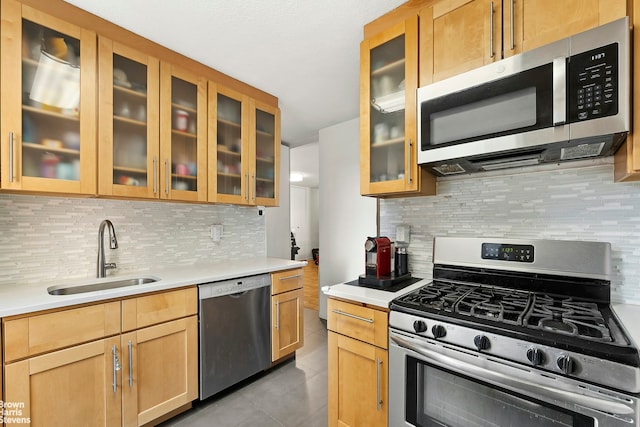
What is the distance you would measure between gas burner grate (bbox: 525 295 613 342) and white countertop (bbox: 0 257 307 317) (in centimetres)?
174

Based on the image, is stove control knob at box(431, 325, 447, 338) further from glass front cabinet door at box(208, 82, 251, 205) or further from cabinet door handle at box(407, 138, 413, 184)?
glass front cabinet door at box(208, 82, 251, 205)

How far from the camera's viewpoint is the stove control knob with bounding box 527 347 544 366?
2.98 ft

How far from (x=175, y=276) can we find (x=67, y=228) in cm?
75

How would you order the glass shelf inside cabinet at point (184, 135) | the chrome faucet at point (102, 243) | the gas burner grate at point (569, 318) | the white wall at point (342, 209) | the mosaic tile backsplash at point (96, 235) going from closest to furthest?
the gas burner grate at point (569, 318), the mosaic tile backsplash at point (96, 235), the chrome faucet at point (102, 243), the glass shelf inside cabinet at point (184, 135), the white wall at point (342, 209)

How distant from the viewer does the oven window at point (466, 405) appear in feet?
3.10

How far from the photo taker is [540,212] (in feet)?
4.80

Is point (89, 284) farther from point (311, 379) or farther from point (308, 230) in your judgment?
point (308, 230)

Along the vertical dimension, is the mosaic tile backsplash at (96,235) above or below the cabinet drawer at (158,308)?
above

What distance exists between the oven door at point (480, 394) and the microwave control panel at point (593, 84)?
970 millimetres

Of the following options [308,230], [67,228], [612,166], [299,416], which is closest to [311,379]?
[299,416]

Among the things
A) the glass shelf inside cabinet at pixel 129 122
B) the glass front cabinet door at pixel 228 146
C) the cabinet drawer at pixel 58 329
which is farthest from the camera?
the glass front cabinet door at pixel 228 146

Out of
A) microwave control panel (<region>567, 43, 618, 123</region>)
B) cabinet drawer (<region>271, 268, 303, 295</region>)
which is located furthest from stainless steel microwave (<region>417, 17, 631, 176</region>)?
cabinet drawer (<region>271, 268, 303, 295</region>)

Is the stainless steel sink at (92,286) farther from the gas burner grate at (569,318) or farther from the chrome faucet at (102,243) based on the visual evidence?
the gas burner grate at (569,318)

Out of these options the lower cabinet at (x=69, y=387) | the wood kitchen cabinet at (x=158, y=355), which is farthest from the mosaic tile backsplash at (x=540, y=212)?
the lower cabinet at (x=69, y=387)
